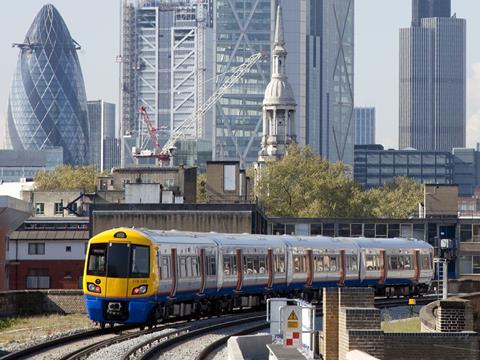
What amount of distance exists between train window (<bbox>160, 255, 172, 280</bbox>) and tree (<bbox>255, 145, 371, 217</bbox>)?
105 metres

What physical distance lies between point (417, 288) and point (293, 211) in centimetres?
8229

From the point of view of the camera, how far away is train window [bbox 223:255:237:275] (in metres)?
58.4

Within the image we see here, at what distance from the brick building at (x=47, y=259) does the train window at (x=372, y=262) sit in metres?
26.2

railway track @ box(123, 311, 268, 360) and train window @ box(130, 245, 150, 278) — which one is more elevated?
train window @ box(130, 245, 150, 278)

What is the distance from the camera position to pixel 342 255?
71375mm

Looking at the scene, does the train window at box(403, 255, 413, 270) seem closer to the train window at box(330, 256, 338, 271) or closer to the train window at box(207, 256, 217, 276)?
the train window at box(330, 256, 338, 271)

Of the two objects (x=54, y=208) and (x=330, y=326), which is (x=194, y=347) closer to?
(x=330, y=326)

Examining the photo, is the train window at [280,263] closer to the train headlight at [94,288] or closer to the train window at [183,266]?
the train window at [183,266]

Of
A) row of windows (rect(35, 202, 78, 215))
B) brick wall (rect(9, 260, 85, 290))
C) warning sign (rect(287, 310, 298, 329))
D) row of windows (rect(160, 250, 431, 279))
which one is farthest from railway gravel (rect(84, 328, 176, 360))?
row of windows (rect(35, 202, 78, 215))

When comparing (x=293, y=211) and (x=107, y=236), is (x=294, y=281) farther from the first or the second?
(x=293, y=211)

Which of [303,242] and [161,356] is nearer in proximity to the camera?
[161,356]

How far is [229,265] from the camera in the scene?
193 ft

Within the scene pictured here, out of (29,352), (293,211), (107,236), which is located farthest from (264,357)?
(293,211)

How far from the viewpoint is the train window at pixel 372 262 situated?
2906 inches
